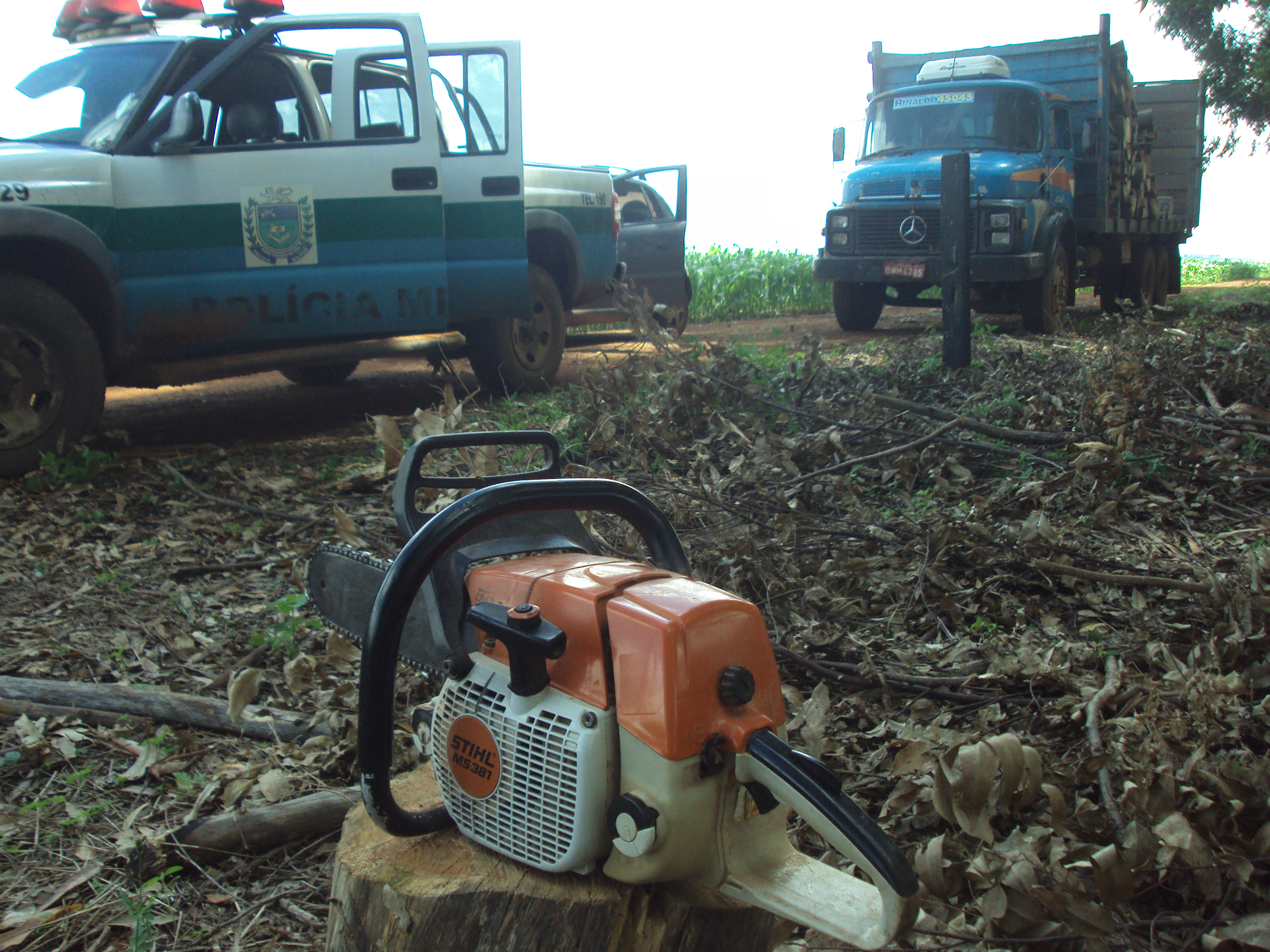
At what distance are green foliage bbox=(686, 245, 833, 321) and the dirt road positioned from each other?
5.35m

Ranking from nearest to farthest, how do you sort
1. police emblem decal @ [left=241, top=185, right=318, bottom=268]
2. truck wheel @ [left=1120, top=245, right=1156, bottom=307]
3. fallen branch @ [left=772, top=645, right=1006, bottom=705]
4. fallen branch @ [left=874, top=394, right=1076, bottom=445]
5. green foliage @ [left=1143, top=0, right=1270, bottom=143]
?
fallen branch @ [left=772, top=645, right=1006, bottom=705] < fallen branch @ [left=874, top=394, right=1076, bottom=445] < police emblem decal @ [left=241, top=185, right=318, bottom=268] < truck wheel @ [left=1120, top=245, right=1156, bottom=307] < green foliage @ [left=1143, top=0, right=1270, bottom=143]

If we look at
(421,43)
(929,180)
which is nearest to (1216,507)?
(421,43)

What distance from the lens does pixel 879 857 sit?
3.94 feet

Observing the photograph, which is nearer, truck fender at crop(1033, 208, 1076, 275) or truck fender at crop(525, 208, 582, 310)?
truck fender at crop(525, 208, 582, 310)

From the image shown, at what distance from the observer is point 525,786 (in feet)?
4.98

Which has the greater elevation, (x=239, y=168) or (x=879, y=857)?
(x=239, y=168)

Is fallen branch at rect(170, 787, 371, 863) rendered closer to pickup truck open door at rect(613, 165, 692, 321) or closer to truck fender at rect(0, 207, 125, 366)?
truck fender at rect(0, 207, 125, 366)

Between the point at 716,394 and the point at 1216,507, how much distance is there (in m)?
2.46

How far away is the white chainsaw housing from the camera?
1438mm

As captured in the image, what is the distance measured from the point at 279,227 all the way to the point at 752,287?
11744 millimetres

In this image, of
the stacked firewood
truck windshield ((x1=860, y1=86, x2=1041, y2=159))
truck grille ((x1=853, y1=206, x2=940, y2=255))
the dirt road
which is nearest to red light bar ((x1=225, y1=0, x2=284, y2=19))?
the dirt road

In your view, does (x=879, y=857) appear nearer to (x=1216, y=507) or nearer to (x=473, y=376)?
(x=1216, y=507)

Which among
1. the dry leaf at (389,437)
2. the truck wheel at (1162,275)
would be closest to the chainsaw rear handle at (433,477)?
the dry leaf at (389,437)

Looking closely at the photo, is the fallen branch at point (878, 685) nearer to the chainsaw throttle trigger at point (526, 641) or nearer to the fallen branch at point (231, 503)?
the chainsaw throttle trigger at point (526, 641)
